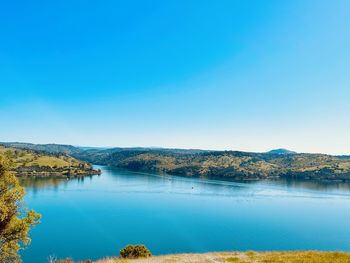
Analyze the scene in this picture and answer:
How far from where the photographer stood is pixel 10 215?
25.9m

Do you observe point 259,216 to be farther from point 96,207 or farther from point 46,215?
point 46,215

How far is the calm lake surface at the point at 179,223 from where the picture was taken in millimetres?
90062

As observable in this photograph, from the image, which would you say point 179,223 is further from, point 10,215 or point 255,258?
point 10,215

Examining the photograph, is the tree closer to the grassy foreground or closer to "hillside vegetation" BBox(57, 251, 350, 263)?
"hillside vegetation" BBox(57, 251, 350, 263)

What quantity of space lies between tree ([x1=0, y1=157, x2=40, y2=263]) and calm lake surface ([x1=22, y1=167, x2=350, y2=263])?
55910 mm

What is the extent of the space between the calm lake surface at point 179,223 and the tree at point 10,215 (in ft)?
183

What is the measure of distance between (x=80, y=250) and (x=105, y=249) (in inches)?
269

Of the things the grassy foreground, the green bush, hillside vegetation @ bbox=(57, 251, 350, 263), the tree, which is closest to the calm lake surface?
the green bush

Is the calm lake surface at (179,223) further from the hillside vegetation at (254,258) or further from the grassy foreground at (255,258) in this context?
the hillside vegetation at (254,258)

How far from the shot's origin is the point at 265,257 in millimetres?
28469

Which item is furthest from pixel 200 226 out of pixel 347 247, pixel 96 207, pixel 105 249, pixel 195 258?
pixel 195 258

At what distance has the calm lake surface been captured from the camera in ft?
295

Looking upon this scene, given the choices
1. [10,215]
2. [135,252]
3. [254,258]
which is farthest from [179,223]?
[10,215]

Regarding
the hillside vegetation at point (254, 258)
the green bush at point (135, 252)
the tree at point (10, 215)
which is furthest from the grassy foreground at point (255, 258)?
the tree at point (10, 215)
